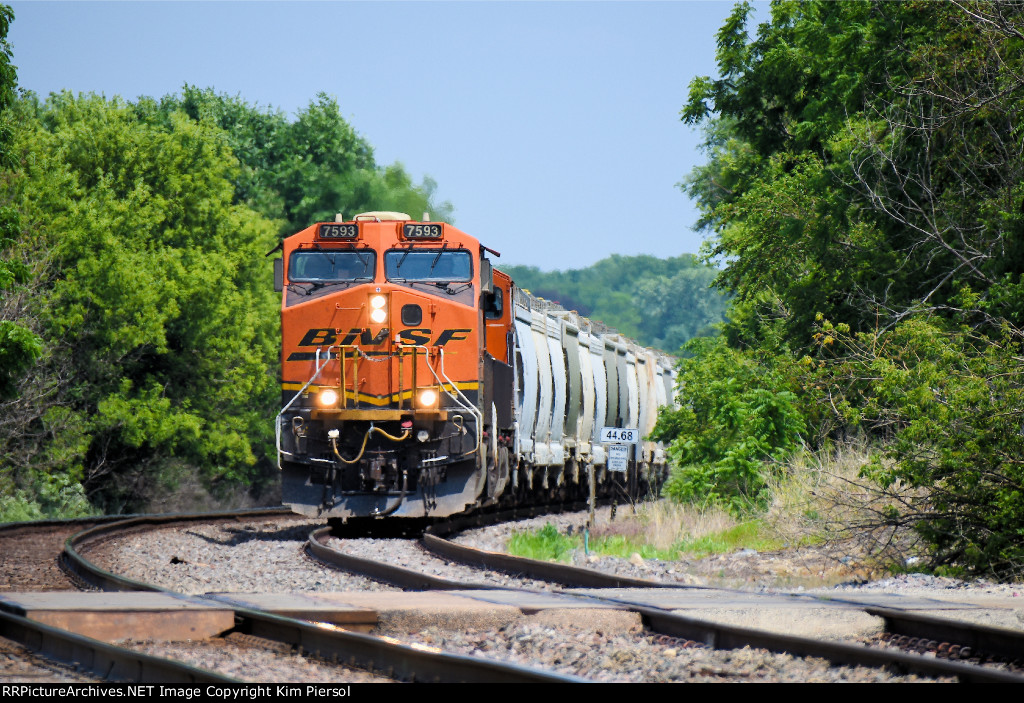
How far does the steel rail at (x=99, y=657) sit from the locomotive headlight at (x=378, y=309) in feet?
29.4

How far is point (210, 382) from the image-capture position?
39375mm

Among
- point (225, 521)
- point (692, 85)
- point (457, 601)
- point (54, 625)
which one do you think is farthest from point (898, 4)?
point (54, 625)

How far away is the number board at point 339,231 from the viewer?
1611 cm

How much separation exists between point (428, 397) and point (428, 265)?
1.90 meters

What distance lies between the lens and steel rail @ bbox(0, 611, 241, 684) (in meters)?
5.02

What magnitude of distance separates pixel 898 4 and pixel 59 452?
23701 millimetres

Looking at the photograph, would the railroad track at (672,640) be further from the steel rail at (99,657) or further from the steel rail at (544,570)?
the steel rail at (544,570)

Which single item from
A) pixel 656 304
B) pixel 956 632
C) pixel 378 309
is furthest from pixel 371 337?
pixel 656 304

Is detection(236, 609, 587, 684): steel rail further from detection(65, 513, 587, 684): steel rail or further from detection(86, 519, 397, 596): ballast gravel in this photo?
detection(86, 519, 397, 596): ballast gravel

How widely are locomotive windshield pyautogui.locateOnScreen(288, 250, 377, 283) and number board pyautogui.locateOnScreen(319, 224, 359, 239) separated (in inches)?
8.3

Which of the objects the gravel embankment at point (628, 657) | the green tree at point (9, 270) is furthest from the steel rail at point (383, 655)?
the green tree at point (9, 270)

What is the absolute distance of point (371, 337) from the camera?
51.4 feet

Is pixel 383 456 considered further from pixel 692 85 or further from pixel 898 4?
pixel 692 85

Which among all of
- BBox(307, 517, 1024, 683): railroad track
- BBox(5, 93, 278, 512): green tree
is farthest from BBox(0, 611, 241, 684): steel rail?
BBox(5, 93, 278, 512): green tree
